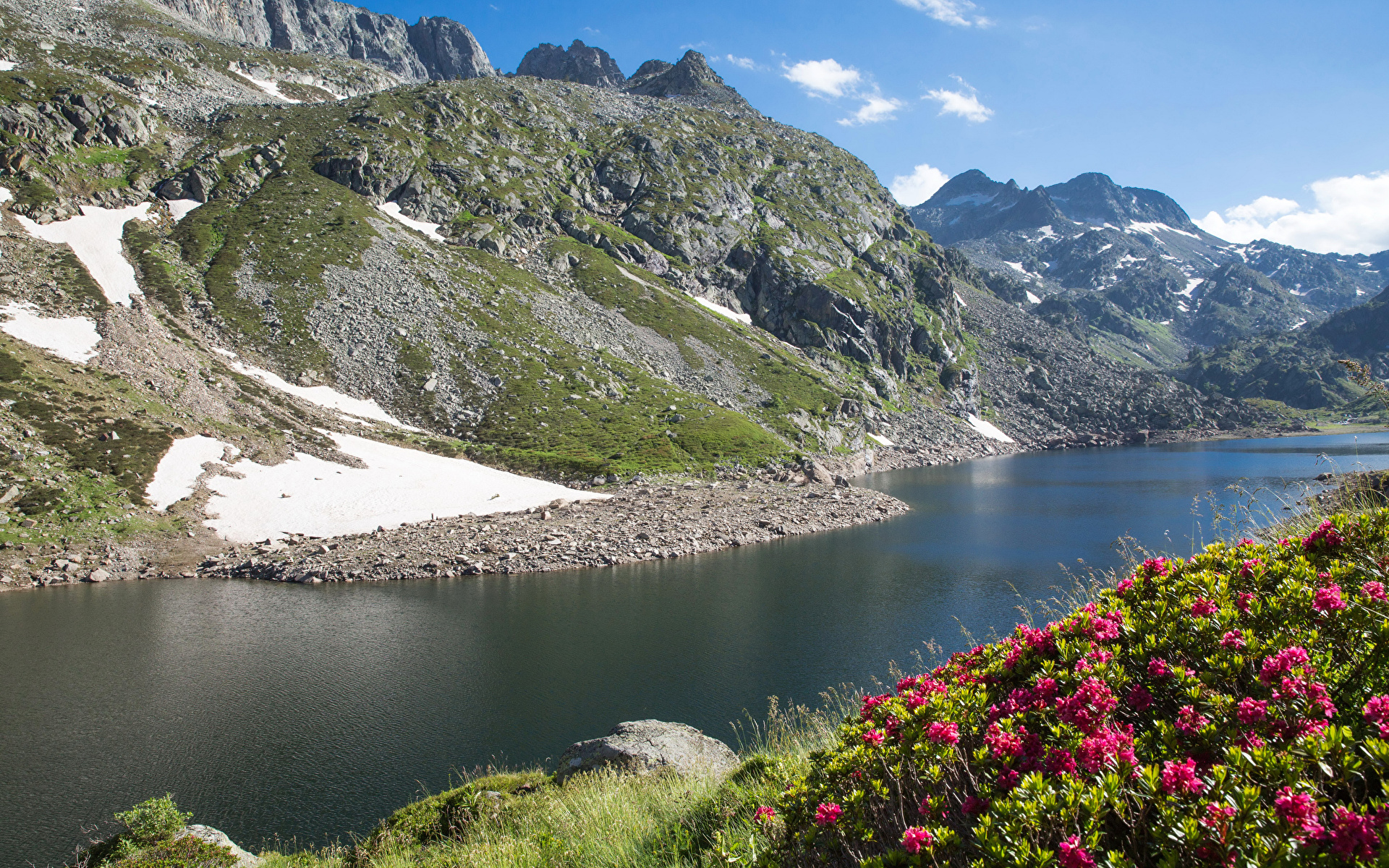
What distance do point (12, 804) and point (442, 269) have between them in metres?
94.0

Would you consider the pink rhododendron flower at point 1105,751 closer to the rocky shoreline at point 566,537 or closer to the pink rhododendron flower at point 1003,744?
the pink rhododendron flower at point 1003,744

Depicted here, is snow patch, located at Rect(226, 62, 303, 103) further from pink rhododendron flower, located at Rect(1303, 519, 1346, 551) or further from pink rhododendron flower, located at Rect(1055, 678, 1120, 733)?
pink rhododendron flower, located at Rect(1303, 519, 1346, 551)

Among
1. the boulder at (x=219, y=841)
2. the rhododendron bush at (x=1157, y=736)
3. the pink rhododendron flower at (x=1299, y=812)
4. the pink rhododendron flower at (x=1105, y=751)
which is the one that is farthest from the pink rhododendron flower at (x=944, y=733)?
the boulder at (x=219, y=841)

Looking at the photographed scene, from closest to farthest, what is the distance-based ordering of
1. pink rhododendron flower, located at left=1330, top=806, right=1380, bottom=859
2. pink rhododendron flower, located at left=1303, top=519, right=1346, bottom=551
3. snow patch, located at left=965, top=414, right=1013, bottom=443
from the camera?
pink rhododendron flower, located at left=1330, top=806, right=1380, bottom=859 < pink rhododendron flower, located at left=1303, top=519, right=1346, bottom=551 < snow patch, located at left=965, top=414, right=1013, bottom=443

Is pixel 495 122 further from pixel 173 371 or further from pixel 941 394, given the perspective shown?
pixel 941 394

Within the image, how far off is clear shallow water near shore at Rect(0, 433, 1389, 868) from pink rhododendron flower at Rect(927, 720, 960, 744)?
7245 mm

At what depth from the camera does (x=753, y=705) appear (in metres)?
23.1

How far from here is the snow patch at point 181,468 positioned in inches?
1783

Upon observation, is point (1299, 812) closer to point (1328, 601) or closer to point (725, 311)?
point (1328, 601)

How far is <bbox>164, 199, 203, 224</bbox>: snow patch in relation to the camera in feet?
314

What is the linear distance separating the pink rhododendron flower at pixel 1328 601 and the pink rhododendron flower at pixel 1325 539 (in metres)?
1.40

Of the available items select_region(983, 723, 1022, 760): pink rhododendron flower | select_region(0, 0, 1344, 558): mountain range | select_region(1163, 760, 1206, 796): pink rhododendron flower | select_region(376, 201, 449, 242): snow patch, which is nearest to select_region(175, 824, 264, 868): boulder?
select_region(983, 723, 1022, 760): pink rhododendron flower

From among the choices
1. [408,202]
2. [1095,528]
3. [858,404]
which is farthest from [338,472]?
[858,404]

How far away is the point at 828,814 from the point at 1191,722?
7.85ft
